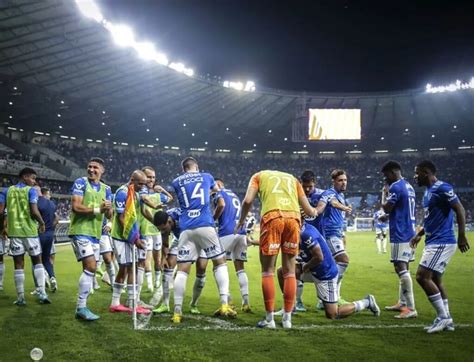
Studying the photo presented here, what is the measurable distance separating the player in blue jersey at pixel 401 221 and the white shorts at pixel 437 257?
1112 mm

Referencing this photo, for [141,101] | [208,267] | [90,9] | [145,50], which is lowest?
Result: [208,267]

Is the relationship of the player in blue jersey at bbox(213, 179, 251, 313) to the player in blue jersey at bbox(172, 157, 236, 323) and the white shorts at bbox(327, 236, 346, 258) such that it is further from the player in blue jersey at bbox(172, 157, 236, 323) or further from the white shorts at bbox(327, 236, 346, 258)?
the white shorts at bbox(327, 236, 346, 258)

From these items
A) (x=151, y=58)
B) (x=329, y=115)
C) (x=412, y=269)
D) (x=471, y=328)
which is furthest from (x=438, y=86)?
(x=471, y=328)

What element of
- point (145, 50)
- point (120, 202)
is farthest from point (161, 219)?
point (145, 50)

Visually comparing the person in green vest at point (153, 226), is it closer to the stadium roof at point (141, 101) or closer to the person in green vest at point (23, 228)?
the person in green vest at point (23, 228)

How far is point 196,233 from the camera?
22.6ft

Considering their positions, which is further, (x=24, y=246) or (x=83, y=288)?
(x=24, y=246)

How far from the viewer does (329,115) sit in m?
43.3

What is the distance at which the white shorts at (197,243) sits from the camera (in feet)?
22.6

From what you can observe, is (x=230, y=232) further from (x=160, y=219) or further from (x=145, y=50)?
(x=145, y=50)

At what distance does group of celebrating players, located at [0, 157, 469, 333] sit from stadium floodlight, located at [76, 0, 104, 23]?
19.8 meters

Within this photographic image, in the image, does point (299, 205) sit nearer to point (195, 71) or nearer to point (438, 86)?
point (195, 71)

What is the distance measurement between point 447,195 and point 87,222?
5.58m

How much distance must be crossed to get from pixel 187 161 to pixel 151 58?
28.2 m
